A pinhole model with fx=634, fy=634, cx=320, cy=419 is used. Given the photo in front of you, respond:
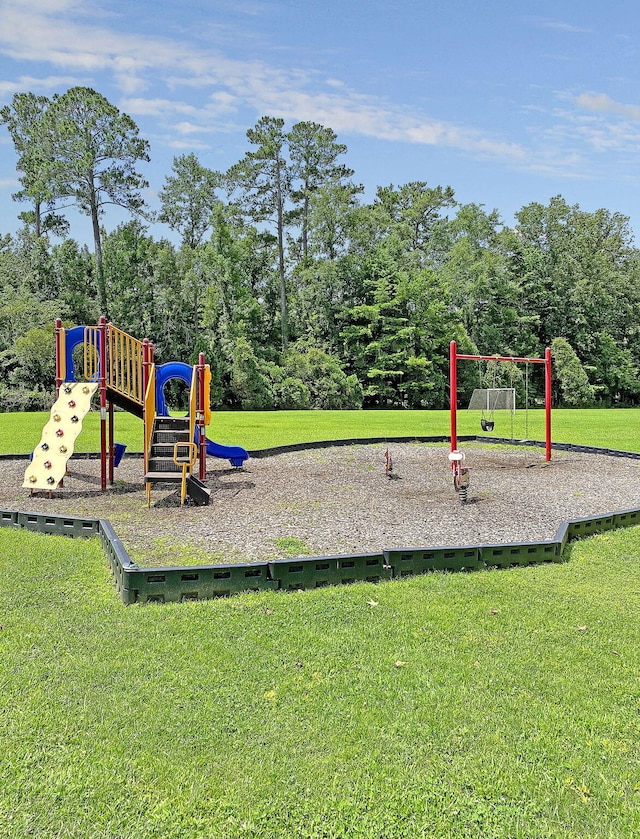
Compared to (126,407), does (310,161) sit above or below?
above

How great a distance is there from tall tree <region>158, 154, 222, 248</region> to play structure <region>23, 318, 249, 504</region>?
35.8 metres

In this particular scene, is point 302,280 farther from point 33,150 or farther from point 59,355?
point 59,355

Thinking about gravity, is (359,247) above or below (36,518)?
above

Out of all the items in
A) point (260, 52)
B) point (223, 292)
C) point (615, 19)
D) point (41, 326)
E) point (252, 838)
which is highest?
point (260, 52)

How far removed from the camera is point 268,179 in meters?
40.3

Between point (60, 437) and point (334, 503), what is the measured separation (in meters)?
4.23

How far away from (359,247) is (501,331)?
11.5 meters

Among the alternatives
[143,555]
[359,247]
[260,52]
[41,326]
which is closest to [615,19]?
[260,52]

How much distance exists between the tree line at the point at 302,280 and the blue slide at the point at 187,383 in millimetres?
20089

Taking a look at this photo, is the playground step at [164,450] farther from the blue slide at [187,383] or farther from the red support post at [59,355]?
the red support post at [59,355]

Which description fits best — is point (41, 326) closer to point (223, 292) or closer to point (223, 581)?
point (223, 292)

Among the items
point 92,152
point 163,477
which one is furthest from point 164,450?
point 92,152

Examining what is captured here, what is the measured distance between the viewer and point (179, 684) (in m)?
3.50

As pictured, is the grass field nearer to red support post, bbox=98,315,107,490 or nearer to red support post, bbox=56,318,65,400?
red support post, bbox=98,315,107,490
